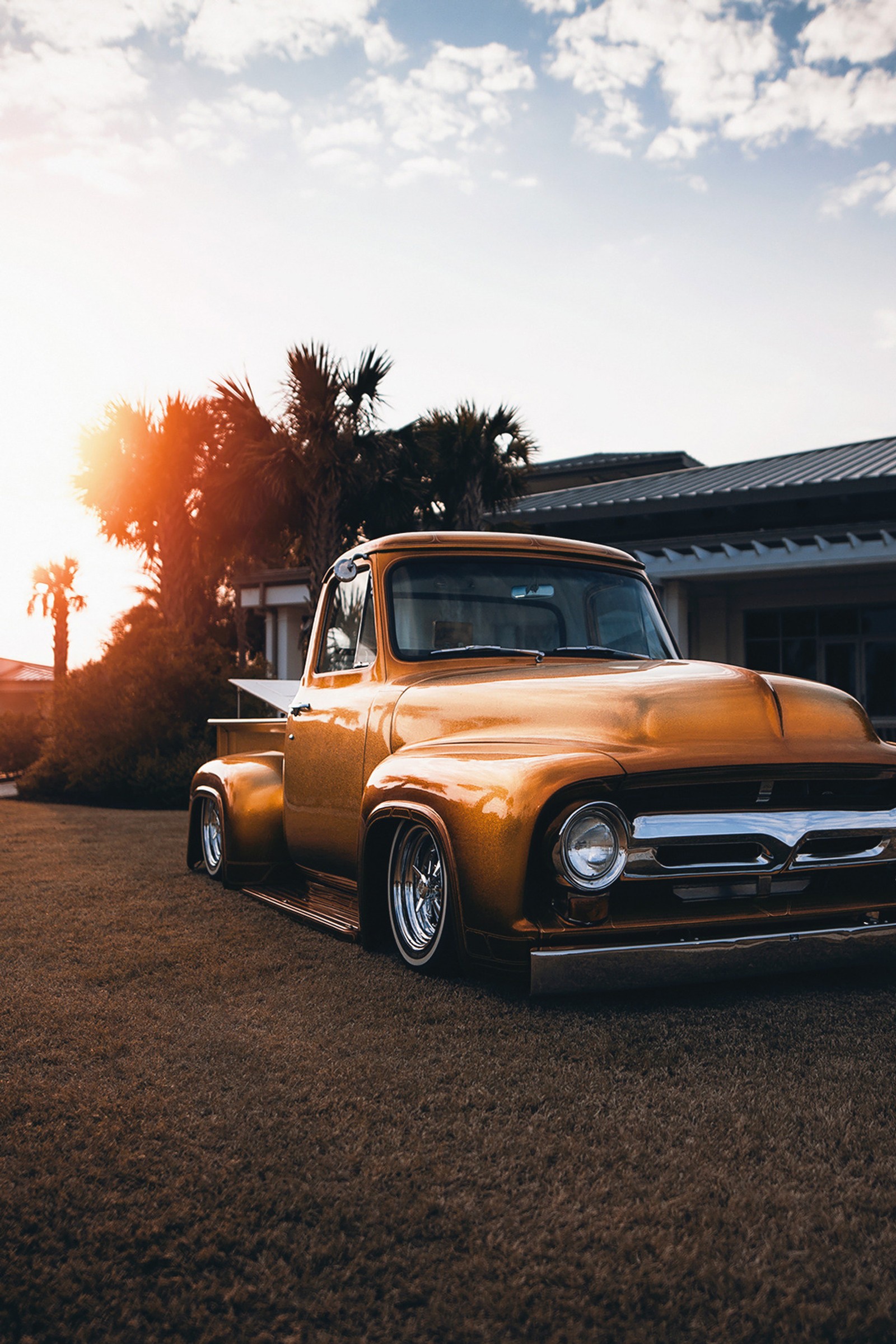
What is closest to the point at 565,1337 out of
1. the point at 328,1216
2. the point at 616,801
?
the point at 328,1216

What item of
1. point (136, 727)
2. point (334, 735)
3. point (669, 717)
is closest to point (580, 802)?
point (669, 717)

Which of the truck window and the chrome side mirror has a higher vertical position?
the chrome side mirror

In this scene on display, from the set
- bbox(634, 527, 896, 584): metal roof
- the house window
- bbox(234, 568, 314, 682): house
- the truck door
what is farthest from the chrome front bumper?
bbox(234, 568, 314, 682): house

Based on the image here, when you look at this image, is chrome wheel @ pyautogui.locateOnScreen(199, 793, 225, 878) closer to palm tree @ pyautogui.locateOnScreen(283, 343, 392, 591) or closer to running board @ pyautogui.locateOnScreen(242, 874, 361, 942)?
running board @ pyautogui.locateOnScreen(242, 874, 361, 942)

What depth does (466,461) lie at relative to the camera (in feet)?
57.6

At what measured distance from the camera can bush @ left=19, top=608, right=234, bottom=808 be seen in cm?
1433

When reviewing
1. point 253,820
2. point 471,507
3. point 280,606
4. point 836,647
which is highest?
point 471,507

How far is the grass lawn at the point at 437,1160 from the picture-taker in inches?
78.3

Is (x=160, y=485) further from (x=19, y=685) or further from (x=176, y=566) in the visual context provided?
(x=19, y=685)

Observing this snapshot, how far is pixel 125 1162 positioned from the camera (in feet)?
8.55

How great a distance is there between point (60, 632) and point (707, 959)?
41.9 meters

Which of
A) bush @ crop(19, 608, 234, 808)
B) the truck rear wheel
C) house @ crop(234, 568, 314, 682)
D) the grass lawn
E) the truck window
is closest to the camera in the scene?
the grass lawn

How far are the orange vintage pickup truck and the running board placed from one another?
0.03 metres

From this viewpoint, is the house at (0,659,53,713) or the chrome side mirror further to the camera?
the house at (0,659,53,713)
